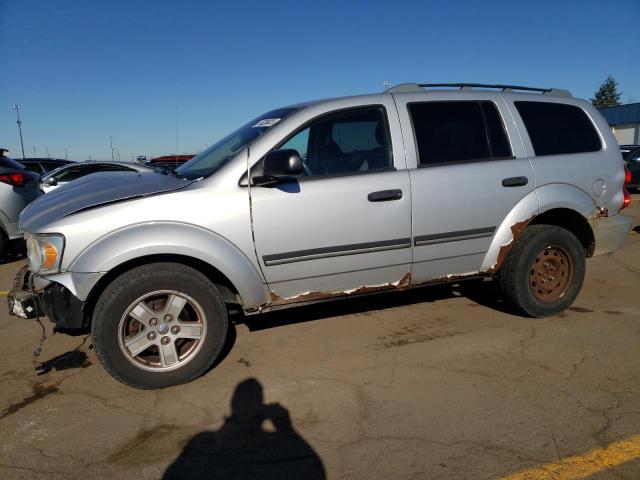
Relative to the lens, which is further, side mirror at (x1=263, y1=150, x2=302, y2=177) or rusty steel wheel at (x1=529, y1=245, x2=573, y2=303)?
rusty steel wheel at (x1=529, y1=245, x2=573, y2=303)

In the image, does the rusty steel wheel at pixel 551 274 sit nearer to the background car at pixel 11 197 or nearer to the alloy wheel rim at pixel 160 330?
the alloy wheel rim at pixel 160 330

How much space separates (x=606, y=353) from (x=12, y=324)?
5.23 metres

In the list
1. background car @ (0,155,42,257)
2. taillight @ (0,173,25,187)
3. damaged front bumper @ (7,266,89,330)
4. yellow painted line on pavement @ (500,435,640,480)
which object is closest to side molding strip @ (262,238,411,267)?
damaged front bumper @ (7,266,89,330)

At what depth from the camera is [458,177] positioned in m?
3.72

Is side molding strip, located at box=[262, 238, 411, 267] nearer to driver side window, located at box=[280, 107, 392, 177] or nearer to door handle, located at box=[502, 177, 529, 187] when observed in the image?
driver side window, located at box=[280, 107, 392, 177]

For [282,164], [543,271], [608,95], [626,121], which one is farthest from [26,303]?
[608,95]

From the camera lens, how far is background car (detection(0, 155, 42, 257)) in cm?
703

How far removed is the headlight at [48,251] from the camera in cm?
296

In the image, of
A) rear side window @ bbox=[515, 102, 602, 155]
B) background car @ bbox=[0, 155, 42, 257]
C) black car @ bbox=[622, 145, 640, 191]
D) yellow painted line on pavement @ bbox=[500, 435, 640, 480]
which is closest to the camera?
yellow painted line on pavement @ bbox=[500, 435, 640, 480]

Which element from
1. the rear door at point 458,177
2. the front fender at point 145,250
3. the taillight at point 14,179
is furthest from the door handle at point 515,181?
the taillight at point 14,179

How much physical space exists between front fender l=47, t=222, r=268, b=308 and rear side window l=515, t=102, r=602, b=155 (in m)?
2.75

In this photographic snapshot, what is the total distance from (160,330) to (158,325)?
4cm

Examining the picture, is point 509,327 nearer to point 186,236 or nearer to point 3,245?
point 186,236

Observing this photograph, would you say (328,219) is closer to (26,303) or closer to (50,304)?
(50,304)
